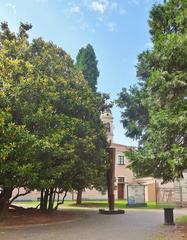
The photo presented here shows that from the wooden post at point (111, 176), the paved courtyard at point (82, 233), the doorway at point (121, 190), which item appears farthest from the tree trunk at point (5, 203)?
the doorway at point (121, 190)

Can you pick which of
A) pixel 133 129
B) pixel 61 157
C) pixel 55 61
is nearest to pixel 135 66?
pixel 133 129

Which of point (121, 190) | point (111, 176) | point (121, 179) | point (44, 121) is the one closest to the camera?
point (44, 121)

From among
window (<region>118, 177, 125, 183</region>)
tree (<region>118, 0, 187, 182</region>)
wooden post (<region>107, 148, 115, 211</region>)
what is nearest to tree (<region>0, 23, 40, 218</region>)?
tree (<region>118, 0, 187, 182</region>)

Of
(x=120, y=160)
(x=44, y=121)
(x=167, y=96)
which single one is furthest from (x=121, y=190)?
(x=167, y=96)

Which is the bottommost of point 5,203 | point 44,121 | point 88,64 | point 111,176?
point 5,203

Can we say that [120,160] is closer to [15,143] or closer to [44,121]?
[44,121]

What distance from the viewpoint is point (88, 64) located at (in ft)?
119

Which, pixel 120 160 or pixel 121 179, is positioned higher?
pixel 120 160

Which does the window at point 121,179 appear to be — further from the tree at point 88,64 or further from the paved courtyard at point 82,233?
the paved courtyard at point 82,233

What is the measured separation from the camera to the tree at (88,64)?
35153mm

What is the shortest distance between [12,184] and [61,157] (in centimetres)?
280

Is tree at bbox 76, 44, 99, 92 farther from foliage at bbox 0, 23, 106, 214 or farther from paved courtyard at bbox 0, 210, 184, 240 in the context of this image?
paved courtyard at bbox 0, 210, 184, 240

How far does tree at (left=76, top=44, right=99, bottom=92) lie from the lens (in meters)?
35.2

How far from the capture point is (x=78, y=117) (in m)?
22.3
